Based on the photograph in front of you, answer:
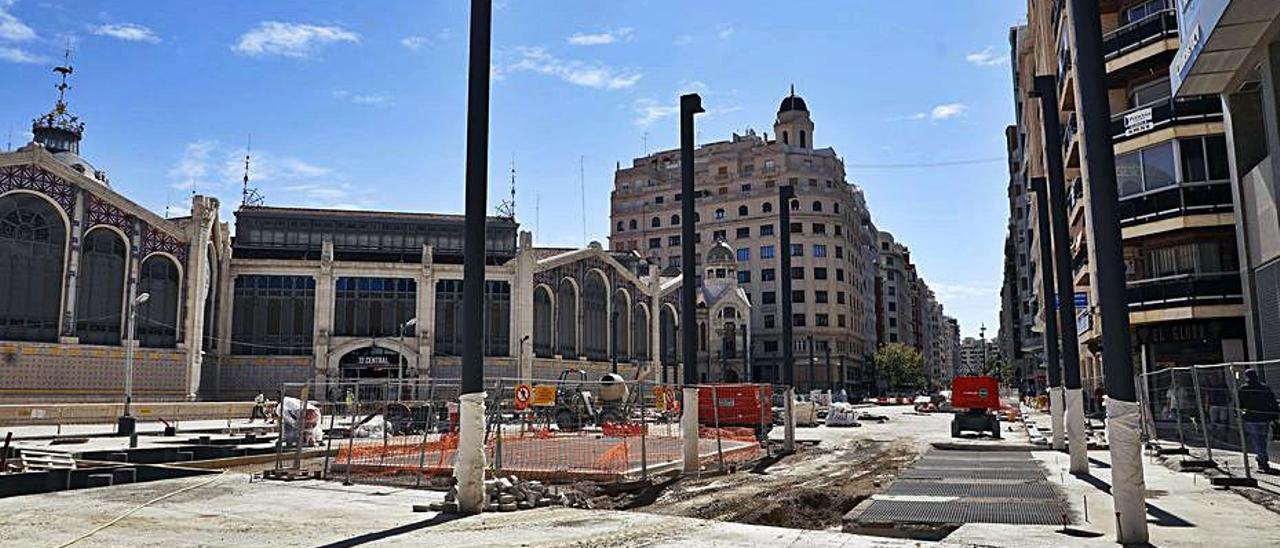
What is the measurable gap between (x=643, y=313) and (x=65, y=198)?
4586cm

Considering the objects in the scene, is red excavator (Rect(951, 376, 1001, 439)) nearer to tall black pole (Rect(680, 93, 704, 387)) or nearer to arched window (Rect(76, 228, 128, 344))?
tall black pole (Rect(680, 93, 704, 387))

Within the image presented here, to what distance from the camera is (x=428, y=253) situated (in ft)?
203

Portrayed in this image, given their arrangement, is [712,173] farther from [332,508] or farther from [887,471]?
[332,508]

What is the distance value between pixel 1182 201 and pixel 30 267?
166 ft

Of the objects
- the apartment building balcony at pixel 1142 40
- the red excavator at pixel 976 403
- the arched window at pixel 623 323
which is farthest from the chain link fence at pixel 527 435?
the arched window at pixel 623 323

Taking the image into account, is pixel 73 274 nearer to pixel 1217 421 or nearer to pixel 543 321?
pixel 543 321

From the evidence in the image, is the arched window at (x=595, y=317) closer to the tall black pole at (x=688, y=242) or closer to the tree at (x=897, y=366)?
the tall black pole at (x=688, y=242)

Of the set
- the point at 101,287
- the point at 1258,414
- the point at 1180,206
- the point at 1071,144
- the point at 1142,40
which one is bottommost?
the point at 1258,414

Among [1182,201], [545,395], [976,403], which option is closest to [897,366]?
[976,403]

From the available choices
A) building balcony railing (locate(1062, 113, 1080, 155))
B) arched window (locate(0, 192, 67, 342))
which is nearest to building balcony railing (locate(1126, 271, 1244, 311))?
building balcony railing (locate(1062, 113, 1080, 155))

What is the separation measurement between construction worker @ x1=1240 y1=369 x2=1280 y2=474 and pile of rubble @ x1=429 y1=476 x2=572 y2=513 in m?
11.8

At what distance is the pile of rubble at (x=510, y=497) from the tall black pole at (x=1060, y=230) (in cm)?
1171

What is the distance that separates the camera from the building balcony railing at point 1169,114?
28.2 m

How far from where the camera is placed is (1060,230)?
20.0m
